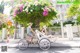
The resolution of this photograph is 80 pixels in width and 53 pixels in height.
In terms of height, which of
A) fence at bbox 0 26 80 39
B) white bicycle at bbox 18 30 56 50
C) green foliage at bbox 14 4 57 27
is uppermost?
green foliage at bbox 14 4 57 27

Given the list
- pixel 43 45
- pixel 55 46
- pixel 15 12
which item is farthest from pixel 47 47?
pixel 15 12

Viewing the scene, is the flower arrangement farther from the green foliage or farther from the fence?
the fence

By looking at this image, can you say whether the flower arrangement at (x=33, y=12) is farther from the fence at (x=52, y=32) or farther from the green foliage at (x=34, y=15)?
the fence at (x=52, y=32)

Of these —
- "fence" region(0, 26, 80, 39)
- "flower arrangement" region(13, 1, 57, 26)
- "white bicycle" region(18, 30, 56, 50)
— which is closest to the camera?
"white bicycle" region(18, 30, 56, 50)

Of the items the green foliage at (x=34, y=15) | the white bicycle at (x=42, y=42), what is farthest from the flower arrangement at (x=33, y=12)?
the white bicycle at (x=42, y=42)

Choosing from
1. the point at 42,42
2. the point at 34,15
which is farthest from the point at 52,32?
the point at 42,42

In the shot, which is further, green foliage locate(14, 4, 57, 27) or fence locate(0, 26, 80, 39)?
fence locate(0, 26, 80, 39)

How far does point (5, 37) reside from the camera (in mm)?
14461

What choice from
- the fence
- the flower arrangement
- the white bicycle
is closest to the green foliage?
the flower arrangement

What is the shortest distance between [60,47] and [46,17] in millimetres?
2247

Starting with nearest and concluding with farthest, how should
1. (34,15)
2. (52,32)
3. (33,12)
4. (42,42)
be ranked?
1. (42,42)
2. (33,12)
3. (34,15)
4. (52,32)

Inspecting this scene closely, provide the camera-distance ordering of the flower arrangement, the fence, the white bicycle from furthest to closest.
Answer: the fence → the flower arrangement → the white bicycle

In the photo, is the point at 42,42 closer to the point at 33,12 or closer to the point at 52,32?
the point at 33,12

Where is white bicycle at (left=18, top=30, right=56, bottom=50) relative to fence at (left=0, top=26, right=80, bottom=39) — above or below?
below
